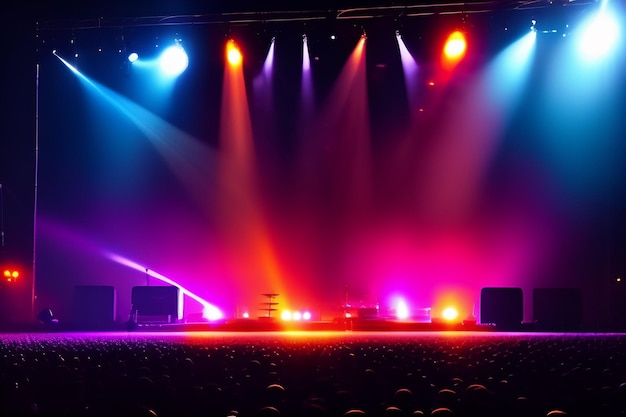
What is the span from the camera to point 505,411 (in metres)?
2.48

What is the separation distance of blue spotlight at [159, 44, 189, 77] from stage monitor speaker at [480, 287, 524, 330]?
24.6ft

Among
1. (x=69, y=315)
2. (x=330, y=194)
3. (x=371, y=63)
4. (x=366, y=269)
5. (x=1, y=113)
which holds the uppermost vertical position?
(x=371, y=63)

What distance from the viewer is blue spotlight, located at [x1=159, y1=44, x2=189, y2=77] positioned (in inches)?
530

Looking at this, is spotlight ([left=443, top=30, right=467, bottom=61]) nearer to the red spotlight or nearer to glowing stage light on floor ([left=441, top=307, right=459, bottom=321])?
glowing stage light on floor ([left=441, top=307, right=459, bottom=321])

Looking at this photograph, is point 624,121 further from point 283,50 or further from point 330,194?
point 283,50

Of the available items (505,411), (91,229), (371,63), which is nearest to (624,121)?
(371,63)

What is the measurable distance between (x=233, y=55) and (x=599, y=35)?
23.0 ft

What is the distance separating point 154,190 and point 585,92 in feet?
29.5

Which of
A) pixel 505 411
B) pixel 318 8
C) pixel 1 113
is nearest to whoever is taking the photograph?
pixel 505 411

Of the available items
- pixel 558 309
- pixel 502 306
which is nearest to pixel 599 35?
pixel 558 309

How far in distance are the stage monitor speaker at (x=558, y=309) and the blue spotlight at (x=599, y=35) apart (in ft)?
15.2

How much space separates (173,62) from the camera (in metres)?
13.6

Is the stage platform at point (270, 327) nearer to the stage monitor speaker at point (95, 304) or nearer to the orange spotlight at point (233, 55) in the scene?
the stage monitor speaker at point (95, 304)

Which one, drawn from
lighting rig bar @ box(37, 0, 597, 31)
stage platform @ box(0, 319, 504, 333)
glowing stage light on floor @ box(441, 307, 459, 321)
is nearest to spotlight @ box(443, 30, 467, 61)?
lighting rig bar @ box(37, 0, 597, 31)
